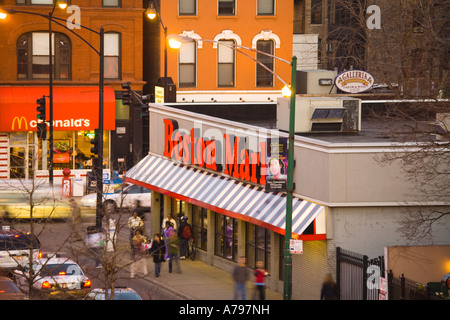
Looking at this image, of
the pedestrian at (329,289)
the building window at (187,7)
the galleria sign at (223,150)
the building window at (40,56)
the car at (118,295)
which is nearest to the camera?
the car at (118,295)

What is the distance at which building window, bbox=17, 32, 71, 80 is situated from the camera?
4922cm

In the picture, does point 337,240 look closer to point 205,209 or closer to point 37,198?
point 205,209

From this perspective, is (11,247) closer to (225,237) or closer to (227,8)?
(225,237)

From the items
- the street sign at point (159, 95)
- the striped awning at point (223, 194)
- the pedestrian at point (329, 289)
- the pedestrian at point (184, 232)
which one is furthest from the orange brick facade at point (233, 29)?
the pedestrian at point (329, 289)

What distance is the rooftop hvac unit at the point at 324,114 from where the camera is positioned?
2902cm

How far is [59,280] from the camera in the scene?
2367 centimetres

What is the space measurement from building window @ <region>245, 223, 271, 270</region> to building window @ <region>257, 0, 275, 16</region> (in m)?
24.7

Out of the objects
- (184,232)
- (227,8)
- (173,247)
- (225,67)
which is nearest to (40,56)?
(225,67)

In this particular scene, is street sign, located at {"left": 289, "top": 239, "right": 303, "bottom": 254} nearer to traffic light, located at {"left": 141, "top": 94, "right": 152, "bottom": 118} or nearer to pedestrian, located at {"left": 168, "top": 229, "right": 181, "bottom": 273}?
pedestrian, located at {"left": 168, "top": 229, "right": 181, "bottom": 273}

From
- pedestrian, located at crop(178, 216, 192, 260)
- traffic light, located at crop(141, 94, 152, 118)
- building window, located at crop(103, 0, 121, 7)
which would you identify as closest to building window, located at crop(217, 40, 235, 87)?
building window, located at crop(103, 0, 121, 7)

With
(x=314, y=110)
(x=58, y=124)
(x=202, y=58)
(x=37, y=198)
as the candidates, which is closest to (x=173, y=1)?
(x=202, y=58)

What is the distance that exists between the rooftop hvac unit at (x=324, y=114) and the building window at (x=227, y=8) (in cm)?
2215

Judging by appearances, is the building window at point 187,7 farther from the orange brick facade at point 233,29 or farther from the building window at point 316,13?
the building window at point 316,13

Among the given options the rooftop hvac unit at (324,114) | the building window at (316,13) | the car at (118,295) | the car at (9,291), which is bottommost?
the car at (9,291)
